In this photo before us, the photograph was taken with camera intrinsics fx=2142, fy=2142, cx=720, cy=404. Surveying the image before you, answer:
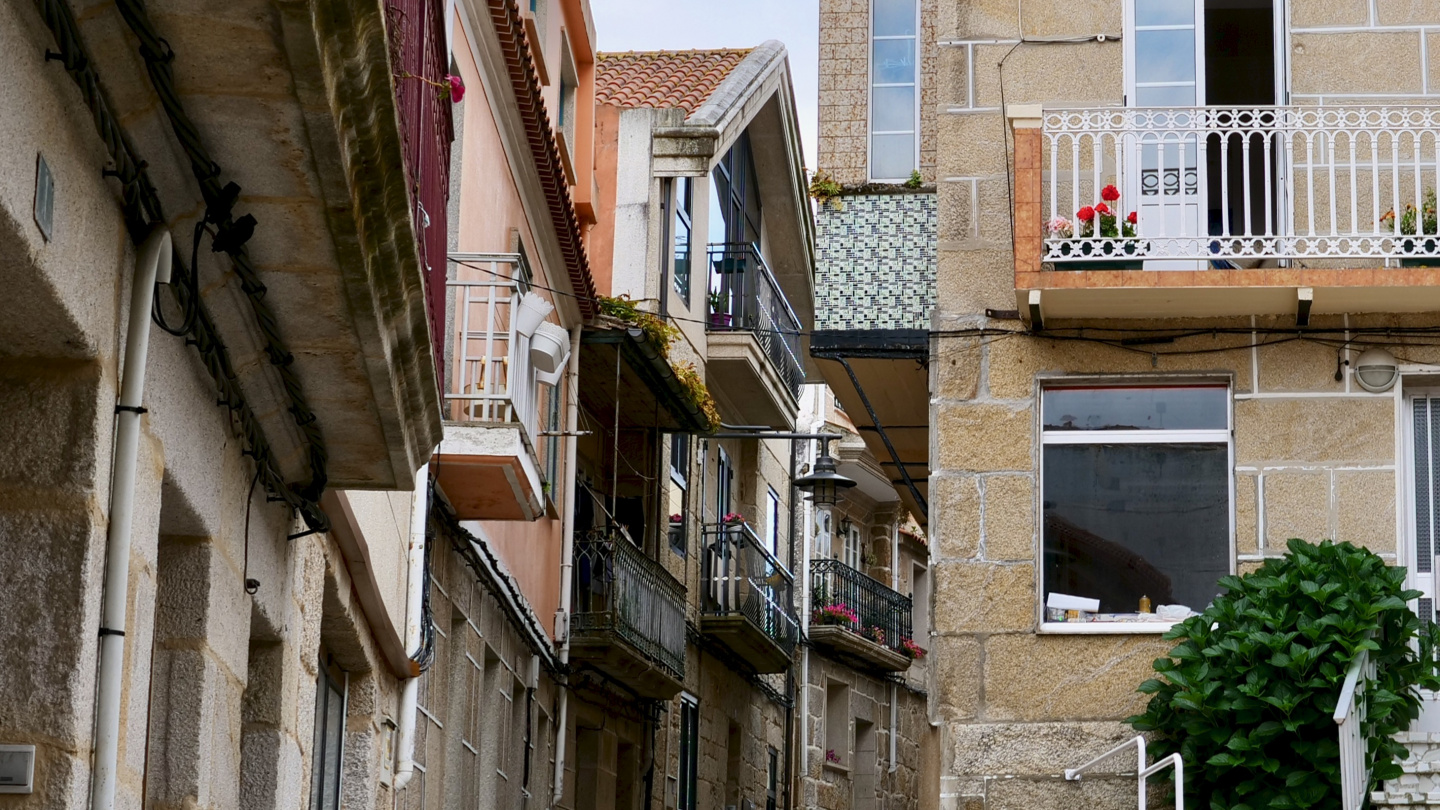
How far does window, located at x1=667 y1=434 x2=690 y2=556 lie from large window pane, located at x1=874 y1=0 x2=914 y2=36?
7.41 metres

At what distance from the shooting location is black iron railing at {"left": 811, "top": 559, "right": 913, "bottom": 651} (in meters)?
29.5

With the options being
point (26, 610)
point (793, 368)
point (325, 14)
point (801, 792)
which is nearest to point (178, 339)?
point (26, 610)

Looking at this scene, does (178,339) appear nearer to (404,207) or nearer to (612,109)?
(404,207)

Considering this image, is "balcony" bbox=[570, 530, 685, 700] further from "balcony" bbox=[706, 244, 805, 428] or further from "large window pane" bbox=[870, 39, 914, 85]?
"large window pane" bbox=[870, 39, 914, 85]

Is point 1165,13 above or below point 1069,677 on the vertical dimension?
above

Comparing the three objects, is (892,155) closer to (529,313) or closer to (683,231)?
(529,313)

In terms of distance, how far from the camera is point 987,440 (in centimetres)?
1277

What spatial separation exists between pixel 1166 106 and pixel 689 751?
456 inches

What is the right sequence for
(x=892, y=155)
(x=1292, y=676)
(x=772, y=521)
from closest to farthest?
(x=1292, y=676) → (x=892, y=155) → (x=772, y=521)

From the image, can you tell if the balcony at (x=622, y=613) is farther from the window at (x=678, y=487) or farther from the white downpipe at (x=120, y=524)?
the white downpipe at (x=120, y=524)

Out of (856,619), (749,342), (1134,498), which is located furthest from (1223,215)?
(856,619)

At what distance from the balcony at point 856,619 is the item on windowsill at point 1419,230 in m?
17.0

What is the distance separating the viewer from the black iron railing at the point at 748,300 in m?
23.2

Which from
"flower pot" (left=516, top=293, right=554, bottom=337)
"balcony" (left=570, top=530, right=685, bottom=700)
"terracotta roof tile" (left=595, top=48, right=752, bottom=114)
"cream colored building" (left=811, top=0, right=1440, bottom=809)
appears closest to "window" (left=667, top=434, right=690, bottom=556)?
"balcony" (left=570, top=530, right=685, bottom=700)
